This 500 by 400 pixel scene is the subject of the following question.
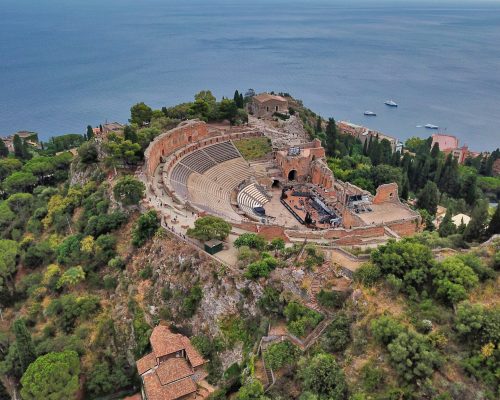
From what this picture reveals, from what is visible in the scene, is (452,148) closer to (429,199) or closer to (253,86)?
(429,199)

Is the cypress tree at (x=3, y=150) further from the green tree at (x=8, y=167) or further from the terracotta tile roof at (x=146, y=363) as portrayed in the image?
the terracotta tile roof at (x=146, y=363)

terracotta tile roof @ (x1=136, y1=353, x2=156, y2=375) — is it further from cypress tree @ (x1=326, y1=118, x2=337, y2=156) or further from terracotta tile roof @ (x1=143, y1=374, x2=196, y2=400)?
cypress tree @ (x1=326, y1=118, x2=337, y2=156)

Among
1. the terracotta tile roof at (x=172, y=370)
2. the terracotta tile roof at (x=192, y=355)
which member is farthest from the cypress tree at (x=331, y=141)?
the terracotta tile roof at (x=172, y=370)

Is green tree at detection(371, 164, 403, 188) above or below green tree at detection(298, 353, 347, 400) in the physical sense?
below

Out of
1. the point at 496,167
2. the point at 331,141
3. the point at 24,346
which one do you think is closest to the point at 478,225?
the point at 331,141

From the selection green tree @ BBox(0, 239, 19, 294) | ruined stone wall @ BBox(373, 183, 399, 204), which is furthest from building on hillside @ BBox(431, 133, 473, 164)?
green tree @ BBox(0, 239, 19, 294)

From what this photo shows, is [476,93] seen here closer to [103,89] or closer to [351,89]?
[351,89]

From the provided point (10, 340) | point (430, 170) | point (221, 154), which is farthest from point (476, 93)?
point (10, 340)
